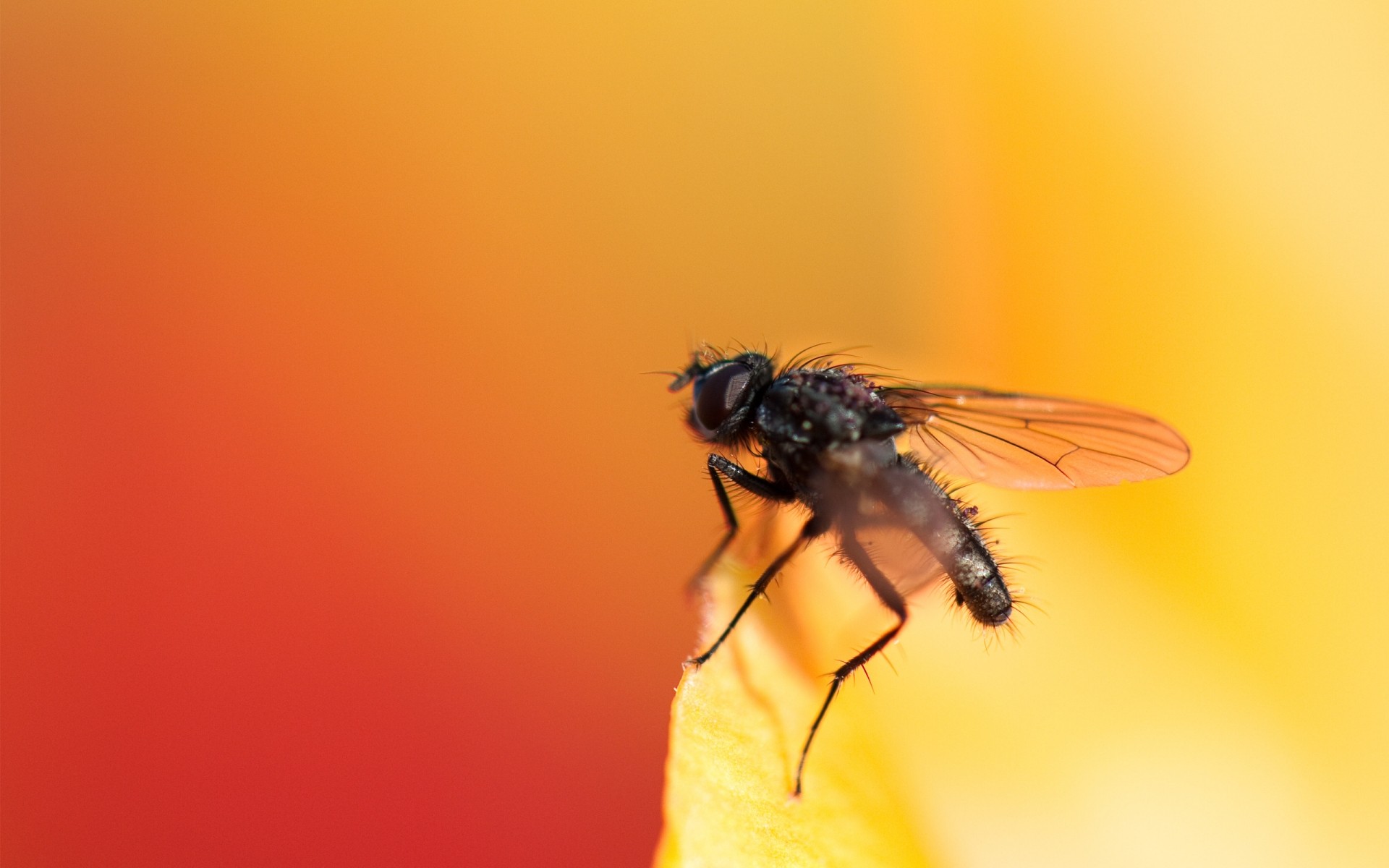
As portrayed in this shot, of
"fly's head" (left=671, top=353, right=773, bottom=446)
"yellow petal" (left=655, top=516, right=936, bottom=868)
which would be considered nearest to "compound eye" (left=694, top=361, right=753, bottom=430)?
"fly's head" (left=671, top=353, right=773, bottom=446)

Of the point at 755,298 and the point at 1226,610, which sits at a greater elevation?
the point at 755,298

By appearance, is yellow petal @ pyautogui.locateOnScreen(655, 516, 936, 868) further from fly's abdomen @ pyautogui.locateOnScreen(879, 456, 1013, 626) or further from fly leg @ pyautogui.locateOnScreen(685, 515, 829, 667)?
fly's abdomen @ pyautogui.locateOnScreen(879, 456, 1013, 626)

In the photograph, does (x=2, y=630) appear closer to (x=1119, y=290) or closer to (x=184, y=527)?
(x=184, y=527)

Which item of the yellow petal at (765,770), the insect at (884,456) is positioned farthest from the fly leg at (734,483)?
the yellow petal at (765,770)

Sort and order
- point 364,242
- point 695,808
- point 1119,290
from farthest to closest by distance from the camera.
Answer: point 1119,290 → point 364,242 → point 695,808

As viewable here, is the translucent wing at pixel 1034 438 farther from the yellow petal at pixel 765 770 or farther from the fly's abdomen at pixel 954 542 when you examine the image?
the yellow petal at pixel 765 770

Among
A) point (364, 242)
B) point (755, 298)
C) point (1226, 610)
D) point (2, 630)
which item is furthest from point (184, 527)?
point (1226, 610)
